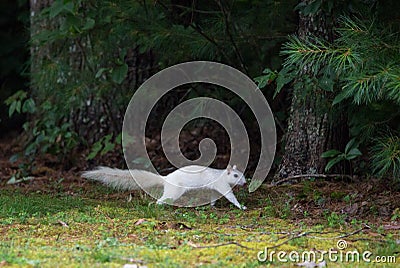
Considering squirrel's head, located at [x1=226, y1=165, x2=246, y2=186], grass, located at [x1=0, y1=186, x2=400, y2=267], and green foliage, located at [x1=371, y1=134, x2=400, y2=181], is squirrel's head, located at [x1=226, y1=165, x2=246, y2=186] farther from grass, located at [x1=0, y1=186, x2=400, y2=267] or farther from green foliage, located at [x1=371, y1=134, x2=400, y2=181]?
green foliage, located at [x1=371, y1=134, x2=400, y2=181]

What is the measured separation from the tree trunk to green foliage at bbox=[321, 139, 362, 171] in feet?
0.50

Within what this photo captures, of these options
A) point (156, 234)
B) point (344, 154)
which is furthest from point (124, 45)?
point (156, 234)

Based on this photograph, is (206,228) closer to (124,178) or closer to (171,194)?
(171,194)

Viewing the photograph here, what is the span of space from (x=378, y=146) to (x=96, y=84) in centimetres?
310

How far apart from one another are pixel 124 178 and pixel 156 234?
134cm

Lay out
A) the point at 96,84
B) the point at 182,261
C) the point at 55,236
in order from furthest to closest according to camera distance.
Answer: the point at 96,84, the point at 55,236, the point at 182,261

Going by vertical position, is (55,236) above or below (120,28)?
below

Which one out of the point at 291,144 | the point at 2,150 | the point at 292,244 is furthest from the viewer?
the point at 2,150

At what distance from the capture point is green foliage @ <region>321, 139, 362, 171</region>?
17.4 ft

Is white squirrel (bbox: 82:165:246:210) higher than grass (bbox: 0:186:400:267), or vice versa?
white squirrel (bbox: 82:165:246:210)

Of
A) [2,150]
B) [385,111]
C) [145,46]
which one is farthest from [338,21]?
[2,150]

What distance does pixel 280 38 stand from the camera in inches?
251

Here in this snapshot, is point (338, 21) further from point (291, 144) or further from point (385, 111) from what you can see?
point (291, 144)

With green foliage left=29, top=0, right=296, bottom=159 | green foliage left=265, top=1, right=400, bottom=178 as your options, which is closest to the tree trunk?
green foliage left=265, top=1, right=400, bottom=178
